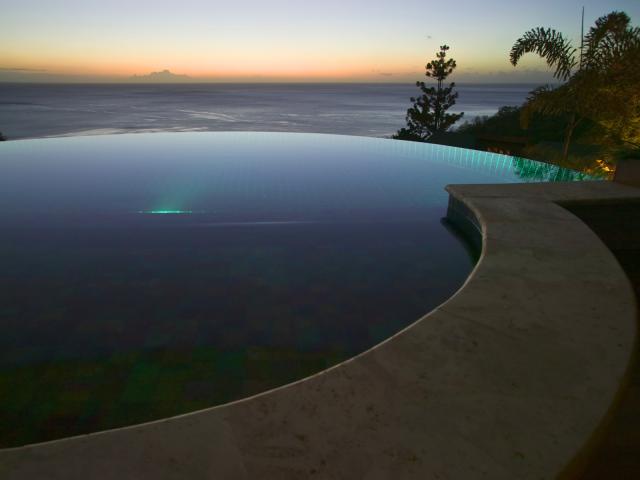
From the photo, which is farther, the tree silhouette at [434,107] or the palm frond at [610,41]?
the tree silhouette at [434,107]

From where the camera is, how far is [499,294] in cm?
267

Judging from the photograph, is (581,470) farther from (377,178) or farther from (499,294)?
(377,178)

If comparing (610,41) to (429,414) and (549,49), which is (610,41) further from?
(429,414)

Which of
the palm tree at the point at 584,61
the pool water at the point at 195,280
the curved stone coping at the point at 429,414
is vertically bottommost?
the pool water at the point at 195,280

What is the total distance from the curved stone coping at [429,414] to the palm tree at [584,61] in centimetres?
664

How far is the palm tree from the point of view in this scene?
7.29 meters

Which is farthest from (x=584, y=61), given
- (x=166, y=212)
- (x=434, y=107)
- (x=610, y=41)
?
(x=434, y=107)

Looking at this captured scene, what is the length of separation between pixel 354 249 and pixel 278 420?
3.04m

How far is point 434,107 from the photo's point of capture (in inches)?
1280

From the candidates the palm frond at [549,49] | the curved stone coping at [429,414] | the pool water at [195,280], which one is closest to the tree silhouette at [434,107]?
the palm frond at [549,49]

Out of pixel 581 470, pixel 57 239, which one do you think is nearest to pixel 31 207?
pixel 57 239

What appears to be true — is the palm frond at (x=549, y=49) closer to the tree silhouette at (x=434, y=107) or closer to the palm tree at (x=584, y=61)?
the palm tree at (x=584, y=61)

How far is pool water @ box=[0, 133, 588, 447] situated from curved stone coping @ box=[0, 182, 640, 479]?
0.77m

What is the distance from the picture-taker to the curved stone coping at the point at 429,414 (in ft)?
4.84
